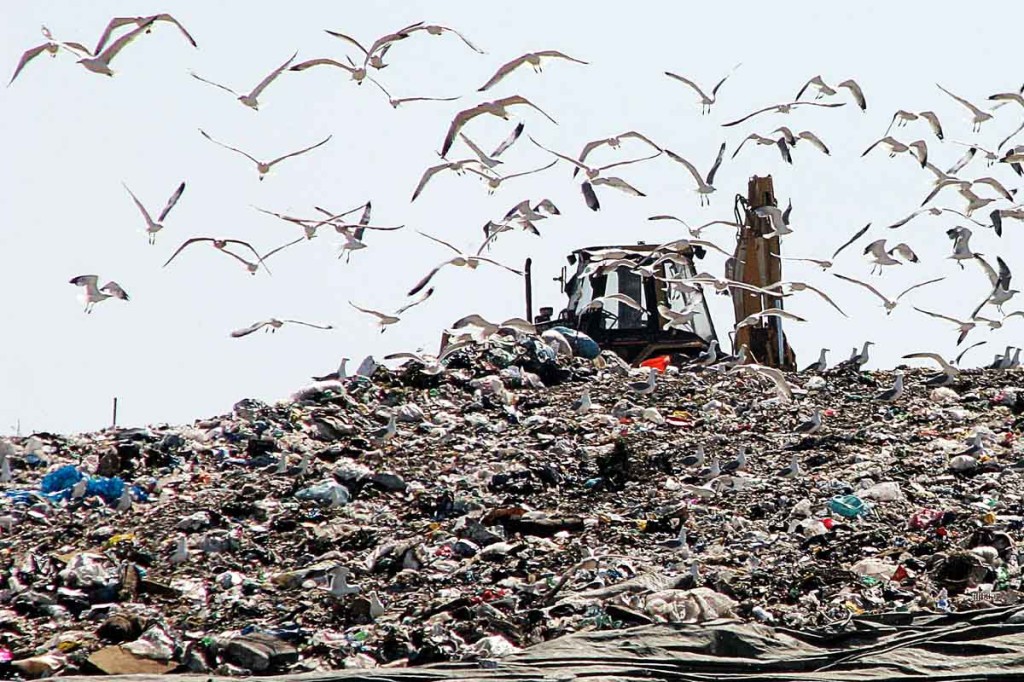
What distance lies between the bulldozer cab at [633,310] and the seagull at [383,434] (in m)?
2.25

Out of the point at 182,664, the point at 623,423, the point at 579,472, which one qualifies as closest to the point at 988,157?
the point at 623,423

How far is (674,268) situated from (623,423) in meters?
2.29

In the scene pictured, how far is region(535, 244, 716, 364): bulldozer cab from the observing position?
10977 mm

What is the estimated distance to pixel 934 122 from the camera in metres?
10.2

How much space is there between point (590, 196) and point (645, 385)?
163 cm

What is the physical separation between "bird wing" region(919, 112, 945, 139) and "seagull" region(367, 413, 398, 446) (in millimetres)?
4419

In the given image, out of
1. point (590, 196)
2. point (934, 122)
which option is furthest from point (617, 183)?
point (934, 122)

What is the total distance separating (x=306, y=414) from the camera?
9.25 metres

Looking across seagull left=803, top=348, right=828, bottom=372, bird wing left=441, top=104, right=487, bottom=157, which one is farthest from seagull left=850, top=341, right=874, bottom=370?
bird wing left=441, top=104, right=487, bottom=157

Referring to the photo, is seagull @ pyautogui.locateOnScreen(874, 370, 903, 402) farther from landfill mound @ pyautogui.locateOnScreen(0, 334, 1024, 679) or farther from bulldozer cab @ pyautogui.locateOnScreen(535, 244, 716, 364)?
bulldozer cab @ pyautogui.locateOnScreen(535, 244, 716, 364)

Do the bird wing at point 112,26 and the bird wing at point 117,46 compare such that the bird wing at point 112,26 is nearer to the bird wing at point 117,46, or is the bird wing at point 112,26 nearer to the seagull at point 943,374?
the bird wing at point 117,46

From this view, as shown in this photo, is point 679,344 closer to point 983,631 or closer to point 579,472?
point 579,472

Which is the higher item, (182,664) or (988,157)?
(988,157)

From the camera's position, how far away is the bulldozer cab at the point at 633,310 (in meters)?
11.0
